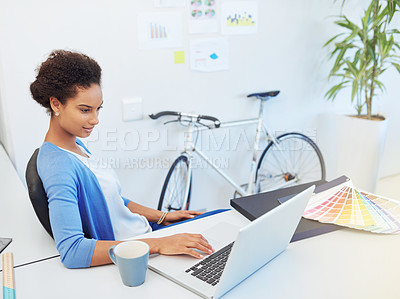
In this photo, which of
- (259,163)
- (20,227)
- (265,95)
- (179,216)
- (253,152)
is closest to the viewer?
(20,227)

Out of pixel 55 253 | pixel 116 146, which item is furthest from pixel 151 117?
pixel 55 253

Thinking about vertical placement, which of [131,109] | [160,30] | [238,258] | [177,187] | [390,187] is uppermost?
[160,30]

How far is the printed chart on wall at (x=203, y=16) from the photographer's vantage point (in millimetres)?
2426

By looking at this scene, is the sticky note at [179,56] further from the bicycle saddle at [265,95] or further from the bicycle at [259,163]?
the bicycle saddle at [265,95]

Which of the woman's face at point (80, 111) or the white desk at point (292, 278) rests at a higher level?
the woman's face at point (80, 111)

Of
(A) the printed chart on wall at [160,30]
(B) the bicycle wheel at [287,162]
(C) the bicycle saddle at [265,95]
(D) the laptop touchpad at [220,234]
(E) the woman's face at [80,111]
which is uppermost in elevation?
(A) the printed chart on wall at [160,30]

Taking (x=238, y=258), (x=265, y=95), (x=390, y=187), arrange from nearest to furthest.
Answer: (x=238, y=258) < (x=265, y=95) < (x=390, y=187)

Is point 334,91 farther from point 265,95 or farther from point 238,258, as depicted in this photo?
point 238,258

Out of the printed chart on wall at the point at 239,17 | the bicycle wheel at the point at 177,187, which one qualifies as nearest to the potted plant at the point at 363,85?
the printed chart on wall at the point at 239,17

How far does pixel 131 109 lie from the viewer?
2377 millimetres

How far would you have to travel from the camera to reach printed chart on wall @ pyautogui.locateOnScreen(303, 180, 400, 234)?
1.34 m

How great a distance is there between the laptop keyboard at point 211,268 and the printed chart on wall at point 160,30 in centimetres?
149

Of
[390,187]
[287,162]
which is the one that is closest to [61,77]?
[287,162]

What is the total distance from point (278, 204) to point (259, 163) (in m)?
1.55
